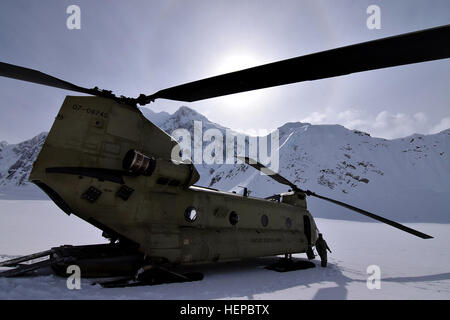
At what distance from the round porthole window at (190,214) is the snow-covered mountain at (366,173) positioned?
40.4 metres

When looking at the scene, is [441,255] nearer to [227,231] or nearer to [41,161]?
[227,231]

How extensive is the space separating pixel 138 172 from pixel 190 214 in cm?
194

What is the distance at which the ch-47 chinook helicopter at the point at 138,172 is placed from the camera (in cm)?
527

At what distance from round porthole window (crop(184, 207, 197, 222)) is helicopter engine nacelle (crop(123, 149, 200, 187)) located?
71 centimetres

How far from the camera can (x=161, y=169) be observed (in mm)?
6711

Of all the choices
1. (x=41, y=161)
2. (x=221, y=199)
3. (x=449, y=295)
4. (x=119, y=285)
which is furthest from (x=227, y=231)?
(x=449, y=295)

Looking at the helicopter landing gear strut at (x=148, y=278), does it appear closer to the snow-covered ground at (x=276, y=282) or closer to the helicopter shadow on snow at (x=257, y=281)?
the snow-covered ground at (x=276, y=282)

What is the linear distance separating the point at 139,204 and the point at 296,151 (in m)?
72.3

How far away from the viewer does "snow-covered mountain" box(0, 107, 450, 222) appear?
49.0m

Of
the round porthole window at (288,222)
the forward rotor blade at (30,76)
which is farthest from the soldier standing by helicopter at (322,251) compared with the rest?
the forward rotor blade at (30,76)

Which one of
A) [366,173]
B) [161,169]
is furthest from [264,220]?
[366,173]

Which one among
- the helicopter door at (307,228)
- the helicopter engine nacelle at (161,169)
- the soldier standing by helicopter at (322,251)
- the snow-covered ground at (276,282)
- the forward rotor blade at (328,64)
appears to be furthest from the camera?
the helicopter door at (307,228)

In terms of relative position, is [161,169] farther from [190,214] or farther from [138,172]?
[190,214]
